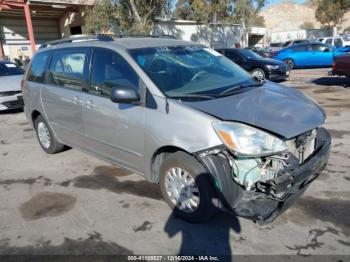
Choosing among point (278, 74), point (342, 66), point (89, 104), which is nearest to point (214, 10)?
point (278, 74)

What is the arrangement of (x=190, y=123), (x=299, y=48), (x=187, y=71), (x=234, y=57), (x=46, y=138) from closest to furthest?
(x=190, y=123) < (x=187, y=71) < (x=46, y=138) < (x=234, y=57) < (x=299, y=48)

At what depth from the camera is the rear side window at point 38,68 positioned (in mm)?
5387

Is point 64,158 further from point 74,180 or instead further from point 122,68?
point 122,68

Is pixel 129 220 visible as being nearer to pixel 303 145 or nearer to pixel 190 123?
pixel 190 123

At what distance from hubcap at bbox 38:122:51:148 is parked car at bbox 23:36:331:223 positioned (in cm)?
80

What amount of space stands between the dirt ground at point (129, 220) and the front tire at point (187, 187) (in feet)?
0.47

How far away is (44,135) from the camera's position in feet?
19.1

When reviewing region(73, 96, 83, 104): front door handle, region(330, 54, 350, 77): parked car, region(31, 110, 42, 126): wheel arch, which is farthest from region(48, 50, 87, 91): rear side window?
region(330, 54, 350, 77): parked car

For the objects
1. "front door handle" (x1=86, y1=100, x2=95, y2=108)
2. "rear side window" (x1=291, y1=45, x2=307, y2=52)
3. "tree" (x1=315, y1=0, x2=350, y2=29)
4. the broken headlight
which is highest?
"tree" (x1=315, y1=0, x2=350, y2=29)

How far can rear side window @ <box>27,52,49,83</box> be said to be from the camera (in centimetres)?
539

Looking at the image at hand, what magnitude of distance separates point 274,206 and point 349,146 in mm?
3127

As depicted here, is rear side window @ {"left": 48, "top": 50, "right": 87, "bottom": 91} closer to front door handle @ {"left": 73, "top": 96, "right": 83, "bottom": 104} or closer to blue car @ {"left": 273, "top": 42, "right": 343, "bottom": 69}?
front door handle @ {"left": 73, "top": 96, "right": 83, "bottom": 104}

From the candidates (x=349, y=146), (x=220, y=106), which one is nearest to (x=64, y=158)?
(x=220, y=106)

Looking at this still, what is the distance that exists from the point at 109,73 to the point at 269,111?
193 cm
